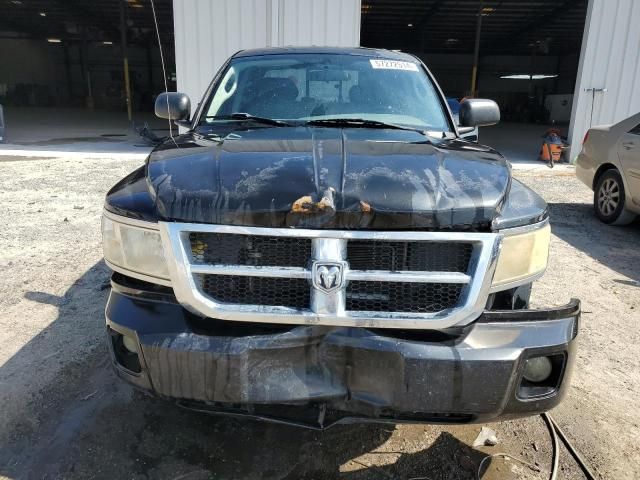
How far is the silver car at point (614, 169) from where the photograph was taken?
5906 millimetres

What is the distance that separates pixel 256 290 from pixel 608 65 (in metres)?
11.9

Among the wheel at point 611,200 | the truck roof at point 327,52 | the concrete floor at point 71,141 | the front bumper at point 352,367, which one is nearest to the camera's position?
the front bumper at point 352,367

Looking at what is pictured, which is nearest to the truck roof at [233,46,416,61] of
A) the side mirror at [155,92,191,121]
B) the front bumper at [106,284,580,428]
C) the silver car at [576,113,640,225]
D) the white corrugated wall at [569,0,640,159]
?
the side mirror at [155,92,191,121]

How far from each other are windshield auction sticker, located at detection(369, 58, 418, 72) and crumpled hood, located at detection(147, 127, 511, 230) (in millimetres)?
1397

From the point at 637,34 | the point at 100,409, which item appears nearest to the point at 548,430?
the point at 100,409

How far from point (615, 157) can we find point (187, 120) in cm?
526

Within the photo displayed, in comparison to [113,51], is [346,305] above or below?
below

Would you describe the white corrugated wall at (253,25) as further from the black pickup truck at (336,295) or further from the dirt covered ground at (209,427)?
the black pickup truck at (336,295)

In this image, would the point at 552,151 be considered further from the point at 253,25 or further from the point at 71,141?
the point at 71,141

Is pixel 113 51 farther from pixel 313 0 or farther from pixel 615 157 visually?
pixel 615 157

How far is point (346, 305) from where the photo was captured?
6.11 ft

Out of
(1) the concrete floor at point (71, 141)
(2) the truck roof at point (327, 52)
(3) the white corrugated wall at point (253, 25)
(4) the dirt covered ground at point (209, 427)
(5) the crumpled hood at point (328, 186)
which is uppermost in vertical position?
(3) the white corrugated wall at point (253, 25)

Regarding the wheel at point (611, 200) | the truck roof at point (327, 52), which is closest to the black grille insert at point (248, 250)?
the truck roof at point (327, 52)

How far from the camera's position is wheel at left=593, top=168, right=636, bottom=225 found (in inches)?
245
